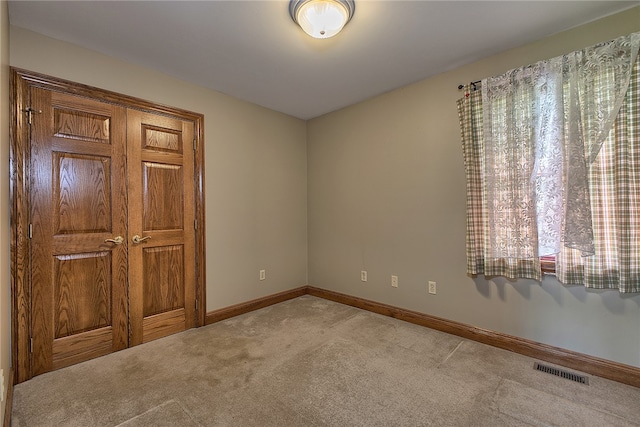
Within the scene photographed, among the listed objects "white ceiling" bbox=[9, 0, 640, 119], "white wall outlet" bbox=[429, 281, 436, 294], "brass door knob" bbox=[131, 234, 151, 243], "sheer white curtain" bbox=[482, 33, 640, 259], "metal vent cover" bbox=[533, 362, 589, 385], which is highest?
"white ceiling" bbox=[9, 0, 640, 119]

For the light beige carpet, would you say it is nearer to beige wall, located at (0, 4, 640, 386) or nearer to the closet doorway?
the closet doorway

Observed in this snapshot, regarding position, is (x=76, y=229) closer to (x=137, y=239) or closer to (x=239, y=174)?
(x=137, y=239)

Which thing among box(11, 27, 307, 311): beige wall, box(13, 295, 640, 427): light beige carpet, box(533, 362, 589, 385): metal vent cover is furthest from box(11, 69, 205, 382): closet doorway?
box(533, 362, 589, 385): metal vent cover

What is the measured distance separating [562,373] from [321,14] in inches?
112

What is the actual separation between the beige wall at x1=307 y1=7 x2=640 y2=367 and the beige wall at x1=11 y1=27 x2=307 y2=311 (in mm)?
283

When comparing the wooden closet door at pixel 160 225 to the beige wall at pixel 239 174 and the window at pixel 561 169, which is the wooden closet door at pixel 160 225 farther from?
the window at pixel 561 169

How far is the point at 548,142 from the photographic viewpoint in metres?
2.04

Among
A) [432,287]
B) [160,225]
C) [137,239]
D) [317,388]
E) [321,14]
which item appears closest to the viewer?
[321,14]

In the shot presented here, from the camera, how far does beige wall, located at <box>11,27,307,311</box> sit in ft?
7.66

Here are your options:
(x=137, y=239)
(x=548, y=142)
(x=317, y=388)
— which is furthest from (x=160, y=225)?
(x=548, y=142)

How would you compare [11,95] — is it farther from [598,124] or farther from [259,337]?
[598,124]

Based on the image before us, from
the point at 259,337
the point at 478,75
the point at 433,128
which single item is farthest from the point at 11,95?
the point at 478,75

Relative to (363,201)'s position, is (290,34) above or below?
above

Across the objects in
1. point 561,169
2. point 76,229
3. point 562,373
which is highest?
point 561,169
